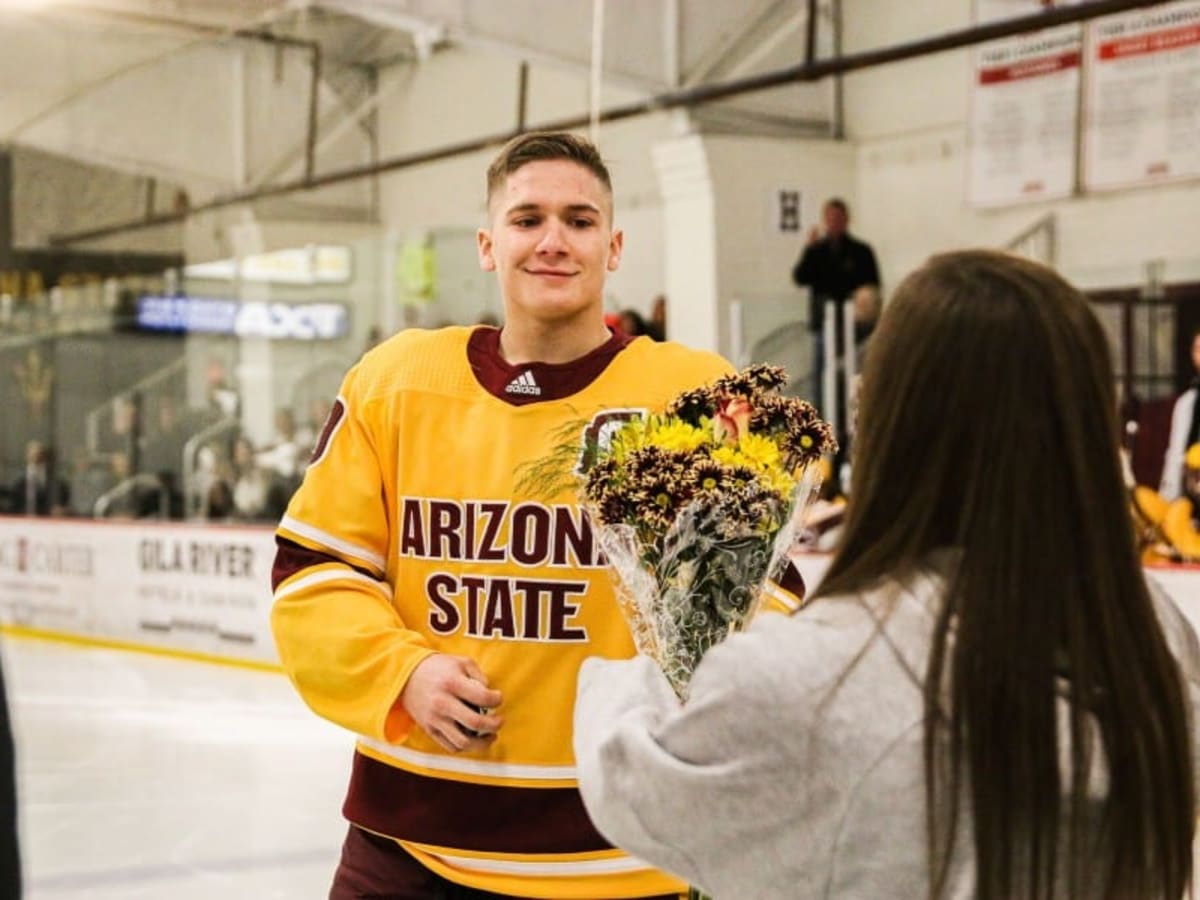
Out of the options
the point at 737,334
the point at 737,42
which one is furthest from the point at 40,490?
the point at 737,42

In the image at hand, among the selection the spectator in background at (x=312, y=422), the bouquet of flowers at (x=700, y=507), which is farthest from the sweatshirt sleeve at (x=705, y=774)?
the spectator in background at (x=312, y=422)

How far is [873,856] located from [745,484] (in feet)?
1.73

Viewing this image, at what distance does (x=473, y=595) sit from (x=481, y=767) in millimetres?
204

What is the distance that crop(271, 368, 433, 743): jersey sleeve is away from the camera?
2107mm

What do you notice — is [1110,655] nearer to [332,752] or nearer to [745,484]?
[745,484]

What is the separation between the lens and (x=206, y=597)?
408 inches

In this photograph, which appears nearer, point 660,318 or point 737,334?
point 737,334

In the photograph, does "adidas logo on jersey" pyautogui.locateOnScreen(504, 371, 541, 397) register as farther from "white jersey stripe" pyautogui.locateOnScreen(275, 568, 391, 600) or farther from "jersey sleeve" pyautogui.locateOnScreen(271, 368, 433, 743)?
"white jersey stripe" pyautogui.locateOnScreen(275, 568, 391, 600)

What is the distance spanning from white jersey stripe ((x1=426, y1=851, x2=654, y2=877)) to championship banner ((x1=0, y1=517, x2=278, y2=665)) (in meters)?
7.38

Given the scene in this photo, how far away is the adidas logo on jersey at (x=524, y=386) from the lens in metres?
2.28

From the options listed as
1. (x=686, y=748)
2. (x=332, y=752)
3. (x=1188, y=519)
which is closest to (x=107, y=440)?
(x=332, y=752)

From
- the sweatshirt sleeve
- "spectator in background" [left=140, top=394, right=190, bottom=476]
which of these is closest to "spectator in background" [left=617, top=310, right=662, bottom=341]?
"spectator in background" [left=140, top=394, right=190, bottom=476]

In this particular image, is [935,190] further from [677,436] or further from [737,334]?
[677,436]

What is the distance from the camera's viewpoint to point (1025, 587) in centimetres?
122
